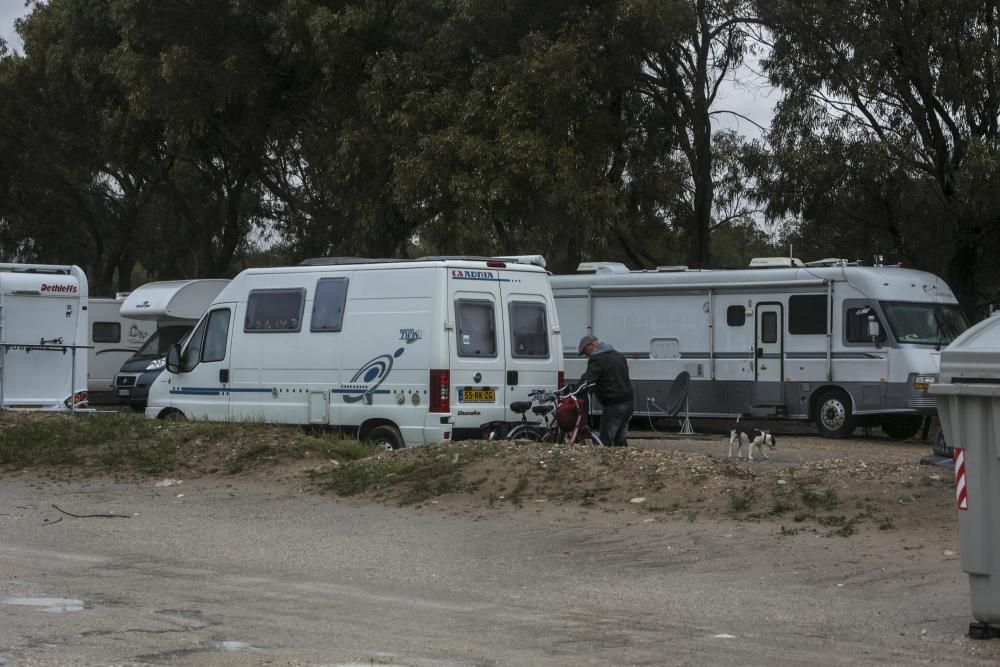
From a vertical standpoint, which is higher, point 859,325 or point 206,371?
point 859,325

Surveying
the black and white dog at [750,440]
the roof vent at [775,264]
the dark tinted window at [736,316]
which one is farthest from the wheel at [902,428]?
the black and white dog at [750,440]

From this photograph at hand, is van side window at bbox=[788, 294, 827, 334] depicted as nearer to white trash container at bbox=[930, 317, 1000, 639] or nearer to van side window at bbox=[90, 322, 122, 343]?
white trash container at bbox=[930, 317, 1000, 639]

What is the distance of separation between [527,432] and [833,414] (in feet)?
25.0

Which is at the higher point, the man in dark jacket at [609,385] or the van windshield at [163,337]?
the van windshield at [163,337]

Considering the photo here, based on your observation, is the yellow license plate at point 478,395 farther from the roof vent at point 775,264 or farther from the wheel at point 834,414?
the roof vent at point 775,264

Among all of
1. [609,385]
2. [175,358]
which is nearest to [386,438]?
[609,385]

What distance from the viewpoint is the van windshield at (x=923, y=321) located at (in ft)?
68.7

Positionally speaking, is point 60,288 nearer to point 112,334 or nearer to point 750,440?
point 750,440

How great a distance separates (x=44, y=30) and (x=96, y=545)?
30495mm

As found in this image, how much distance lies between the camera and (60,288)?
68.7ft

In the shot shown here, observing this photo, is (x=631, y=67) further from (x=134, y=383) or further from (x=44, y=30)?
(x=44, y=30)

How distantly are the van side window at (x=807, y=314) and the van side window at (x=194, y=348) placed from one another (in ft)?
30.9

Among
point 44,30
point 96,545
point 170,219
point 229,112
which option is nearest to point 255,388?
point 96,545

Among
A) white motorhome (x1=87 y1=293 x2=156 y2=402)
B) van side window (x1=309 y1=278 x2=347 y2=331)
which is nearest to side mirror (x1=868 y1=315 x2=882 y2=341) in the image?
van side window (x1=309 y1=278 x2=347 y2=331)
